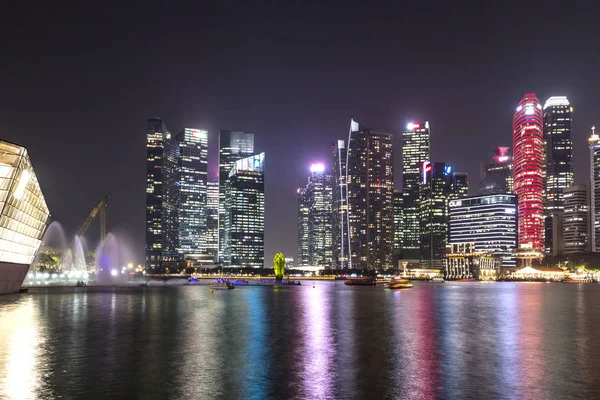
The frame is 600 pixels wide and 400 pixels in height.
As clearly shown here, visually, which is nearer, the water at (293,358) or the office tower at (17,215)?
the water at (293,358)

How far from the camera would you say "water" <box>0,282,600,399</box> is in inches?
1232

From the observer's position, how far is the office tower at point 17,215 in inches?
3398

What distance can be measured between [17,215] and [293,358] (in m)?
69.3

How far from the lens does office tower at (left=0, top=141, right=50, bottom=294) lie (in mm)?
86312

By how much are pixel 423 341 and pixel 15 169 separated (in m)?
65.4

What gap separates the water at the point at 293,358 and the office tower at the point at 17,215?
22.7 meters

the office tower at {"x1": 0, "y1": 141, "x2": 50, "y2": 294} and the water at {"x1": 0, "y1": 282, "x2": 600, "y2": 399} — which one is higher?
the office tower at {"x1": 0, "y1": 141, "x2": 50, "y2": 294}

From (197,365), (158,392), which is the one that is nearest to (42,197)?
(197,365)

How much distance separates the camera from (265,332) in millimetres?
59219

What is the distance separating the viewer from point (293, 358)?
4228cm

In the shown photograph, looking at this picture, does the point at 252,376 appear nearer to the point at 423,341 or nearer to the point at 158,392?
the point at 158,392

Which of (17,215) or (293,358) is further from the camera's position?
Answer: (17,215)

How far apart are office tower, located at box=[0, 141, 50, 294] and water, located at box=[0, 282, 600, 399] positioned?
22718 mm

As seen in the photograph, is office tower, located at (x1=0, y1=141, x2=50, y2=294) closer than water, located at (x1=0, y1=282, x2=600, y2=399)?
No
